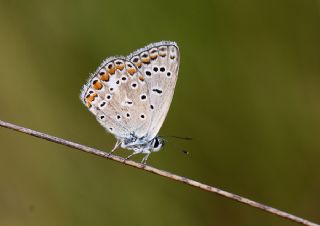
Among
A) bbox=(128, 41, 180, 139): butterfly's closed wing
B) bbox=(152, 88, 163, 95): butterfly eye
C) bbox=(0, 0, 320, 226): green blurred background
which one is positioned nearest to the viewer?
bbox=(128, 41, 180, 139): butterfly's closed wing

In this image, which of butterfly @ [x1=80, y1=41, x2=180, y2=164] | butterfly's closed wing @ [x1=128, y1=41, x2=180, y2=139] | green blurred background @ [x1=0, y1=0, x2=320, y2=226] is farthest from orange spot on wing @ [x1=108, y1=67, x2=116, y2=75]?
green blurred background @ [x1=0, y1=0, x2=320, y2=226]

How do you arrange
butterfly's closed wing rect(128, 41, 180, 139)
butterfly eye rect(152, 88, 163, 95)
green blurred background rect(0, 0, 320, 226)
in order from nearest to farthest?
1. butterfly's closed wing rect(128, 41, 180, 139)
2. butterfly eye rect(152, 88, 163, 95)
3. green blurred background rect(0, 0, 320, 226)

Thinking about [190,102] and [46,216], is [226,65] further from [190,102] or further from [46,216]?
[46,216]

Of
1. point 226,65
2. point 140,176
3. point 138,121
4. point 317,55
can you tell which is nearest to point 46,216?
point 140,176

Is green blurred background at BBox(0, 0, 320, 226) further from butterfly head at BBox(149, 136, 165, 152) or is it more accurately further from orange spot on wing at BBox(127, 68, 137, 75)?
orange spot on wing at BBox(127, 68, 137, 75)

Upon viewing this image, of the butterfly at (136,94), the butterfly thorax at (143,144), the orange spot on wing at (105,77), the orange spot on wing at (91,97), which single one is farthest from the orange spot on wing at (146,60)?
the butterfly thorax at (143,144)

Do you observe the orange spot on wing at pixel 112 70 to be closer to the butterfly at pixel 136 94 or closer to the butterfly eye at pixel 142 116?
the butterfly at pixel 136 94

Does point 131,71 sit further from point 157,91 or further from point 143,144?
point 143,144
